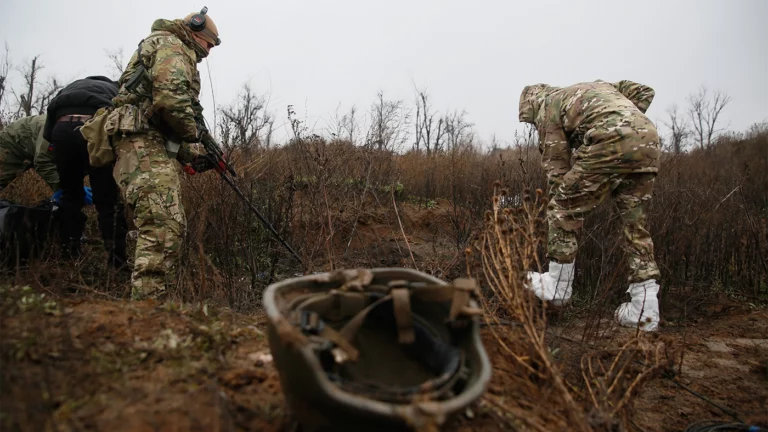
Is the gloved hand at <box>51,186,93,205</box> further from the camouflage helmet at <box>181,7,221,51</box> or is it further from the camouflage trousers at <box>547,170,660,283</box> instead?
the camouflage trousers at <box>547,170,660,283</box>

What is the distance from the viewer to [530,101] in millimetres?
3654

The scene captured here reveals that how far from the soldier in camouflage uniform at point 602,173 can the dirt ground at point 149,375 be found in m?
A: 0.90

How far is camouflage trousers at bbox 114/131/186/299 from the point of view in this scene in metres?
2.91

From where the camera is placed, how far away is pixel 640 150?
3.00 meters

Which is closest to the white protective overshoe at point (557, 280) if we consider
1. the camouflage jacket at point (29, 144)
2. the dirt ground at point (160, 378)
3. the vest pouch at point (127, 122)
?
the dirt ground at point (160, 378)

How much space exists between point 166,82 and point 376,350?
8.15 ft

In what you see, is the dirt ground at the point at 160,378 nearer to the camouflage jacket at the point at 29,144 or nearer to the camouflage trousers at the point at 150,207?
the camouflage trousers at the point at 150,207

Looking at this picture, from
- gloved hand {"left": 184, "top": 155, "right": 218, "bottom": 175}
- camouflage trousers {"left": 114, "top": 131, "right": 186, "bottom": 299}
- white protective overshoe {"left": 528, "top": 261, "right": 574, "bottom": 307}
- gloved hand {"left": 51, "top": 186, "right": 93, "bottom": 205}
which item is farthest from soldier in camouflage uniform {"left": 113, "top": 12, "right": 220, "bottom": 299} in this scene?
white protective overshoe {"left": 528, "top": 261, "right": 574, "bottom": 307}

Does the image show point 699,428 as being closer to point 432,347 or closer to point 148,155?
point 432,347

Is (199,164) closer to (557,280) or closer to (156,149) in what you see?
(156,149)

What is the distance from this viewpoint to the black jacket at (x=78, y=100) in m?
3.41

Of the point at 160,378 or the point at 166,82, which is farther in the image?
the point at 166,82

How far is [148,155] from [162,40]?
80cm

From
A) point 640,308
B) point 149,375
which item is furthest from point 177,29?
point 640,308
